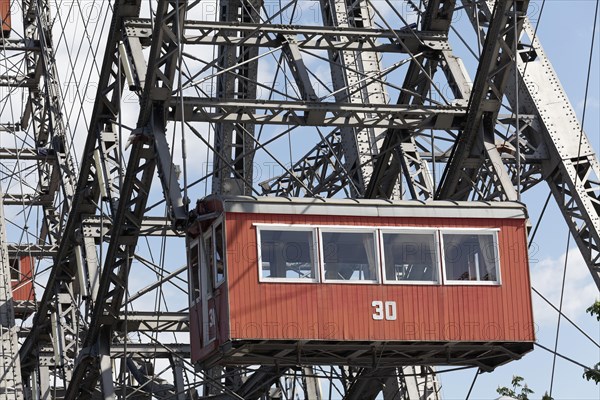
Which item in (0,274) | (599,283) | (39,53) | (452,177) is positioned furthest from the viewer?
(39,53)

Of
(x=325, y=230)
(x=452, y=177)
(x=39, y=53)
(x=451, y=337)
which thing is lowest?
(x=451, y=337)

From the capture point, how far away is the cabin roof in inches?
985

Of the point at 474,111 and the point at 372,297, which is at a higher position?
the point at 474,111

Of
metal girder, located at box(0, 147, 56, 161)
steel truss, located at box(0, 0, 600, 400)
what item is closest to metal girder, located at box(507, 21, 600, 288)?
steel truss, located at box(0, 0, 600, 400)

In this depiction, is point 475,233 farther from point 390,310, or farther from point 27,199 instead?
point 27,199

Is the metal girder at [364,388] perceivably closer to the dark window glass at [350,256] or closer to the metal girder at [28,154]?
the dark window glass at [350,256]

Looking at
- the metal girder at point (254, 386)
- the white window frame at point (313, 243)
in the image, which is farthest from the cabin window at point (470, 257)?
the metal girder at point (254, 386)

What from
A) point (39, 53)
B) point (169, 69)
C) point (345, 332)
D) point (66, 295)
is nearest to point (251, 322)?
point (345, 332)

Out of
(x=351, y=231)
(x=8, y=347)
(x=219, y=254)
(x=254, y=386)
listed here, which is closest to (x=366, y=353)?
(x=351, y=231)

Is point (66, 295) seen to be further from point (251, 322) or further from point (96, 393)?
point (251, 322)

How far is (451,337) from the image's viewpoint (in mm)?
25484

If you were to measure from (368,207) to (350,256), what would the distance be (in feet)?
2.68

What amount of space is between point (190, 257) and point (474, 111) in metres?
5.99

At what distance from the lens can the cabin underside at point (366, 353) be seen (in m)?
25.2
